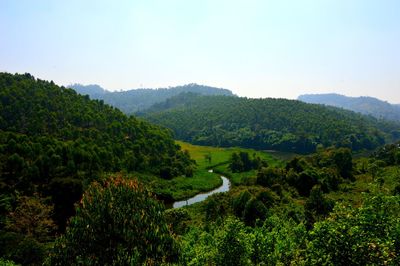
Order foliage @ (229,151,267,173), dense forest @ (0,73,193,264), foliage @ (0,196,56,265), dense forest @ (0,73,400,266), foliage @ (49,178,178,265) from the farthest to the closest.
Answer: foliage @ (229,151,267,173) → dense forest @ (0,73,193,264) → foliage @ (0,196,56,265) → foliage @ (49,178,178,265) → dense forest @ (0,73,400,266)

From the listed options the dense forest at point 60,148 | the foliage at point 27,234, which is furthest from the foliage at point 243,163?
the foliage at point 27,234

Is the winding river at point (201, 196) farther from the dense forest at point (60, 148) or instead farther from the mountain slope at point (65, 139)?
the mountain slope at point (65, 139)

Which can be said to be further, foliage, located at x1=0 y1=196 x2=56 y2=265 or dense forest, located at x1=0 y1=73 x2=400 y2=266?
foliage, located at x1=0 y1=196 x2=56 y2=265

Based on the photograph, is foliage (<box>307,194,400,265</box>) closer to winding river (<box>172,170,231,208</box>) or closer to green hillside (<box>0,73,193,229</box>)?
green hillside (<box>0,73,193,229</box>)

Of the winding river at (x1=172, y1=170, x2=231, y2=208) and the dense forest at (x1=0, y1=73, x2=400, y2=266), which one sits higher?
the dense forest at (x1=0, y1=73, x2=400, y2=266)

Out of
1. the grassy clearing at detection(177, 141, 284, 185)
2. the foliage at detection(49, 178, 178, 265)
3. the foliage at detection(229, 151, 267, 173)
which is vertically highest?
the foliage at detection(49, 178, 178, 265)

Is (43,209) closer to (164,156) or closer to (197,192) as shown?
(197,192)

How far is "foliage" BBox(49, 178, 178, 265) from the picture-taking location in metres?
24.4

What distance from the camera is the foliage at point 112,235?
962 inches

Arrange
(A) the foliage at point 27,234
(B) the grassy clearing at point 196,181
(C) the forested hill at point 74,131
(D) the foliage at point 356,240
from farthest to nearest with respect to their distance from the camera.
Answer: (B) the grassy clearing at point 196,181
(C) the forested hill at point 74,131
(A) the foliage at point 27,234
(D) the foliage at point 356,240

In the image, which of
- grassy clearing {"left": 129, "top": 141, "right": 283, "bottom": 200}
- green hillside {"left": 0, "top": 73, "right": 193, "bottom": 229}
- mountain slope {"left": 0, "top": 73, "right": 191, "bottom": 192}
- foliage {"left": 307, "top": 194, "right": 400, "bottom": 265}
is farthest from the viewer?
grassy clearing {"left": 129, "top": 141, "right": 283, "bottom": 200}

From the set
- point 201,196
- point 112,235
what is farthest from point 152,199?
point 201,196

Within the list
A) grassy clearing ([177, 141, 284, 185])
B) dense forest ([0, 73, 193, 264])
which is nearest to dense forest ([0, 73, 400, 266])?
dense forest ([0, 73, 193, 264])

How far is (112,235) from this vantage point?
2548 centimetres
